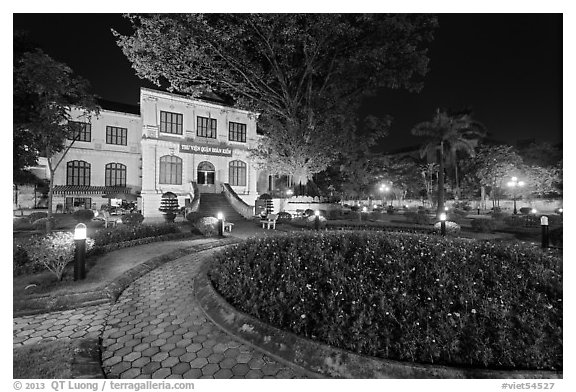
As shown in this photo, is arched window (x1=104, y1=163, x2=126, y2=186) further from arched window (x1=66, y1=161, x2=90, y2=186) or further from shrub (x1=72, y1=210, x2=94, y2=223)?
shrub (x1=72, y1=210, x2=94, y2=223)

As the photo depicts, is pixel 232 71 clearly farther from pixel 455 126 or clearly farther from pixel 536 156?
pixel 536 156

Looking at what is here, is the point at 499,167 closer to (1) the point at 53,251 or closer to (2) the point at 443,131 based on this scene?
(2) the point at 443,131

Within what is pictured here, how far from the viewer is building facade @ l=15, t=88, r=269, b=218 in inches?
874

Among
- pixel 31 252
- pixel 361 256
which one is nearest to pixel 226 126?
pixel 31 252

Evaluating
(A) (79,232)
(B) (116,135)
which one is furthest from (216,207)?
(A) (79,232)

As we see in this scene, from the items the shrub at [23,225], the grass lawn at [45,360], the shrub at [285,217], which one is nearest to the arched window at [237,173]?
the shrub at [285,217]

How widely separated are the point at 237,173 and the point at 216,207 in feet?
20.8

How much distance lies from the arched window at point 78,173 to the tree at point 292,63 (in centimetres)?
1537

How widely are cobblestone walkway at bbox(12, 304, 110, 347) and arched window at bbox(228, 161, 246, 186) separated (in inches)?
846

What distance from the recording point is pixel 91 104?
1238 centimetres

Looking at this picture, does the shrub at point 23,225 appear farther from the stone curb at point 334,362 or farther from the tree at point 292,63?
the stone curb at point 334,362

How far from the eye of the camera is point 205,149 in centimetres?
2377

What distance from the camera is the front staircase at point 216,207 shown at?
19.3m

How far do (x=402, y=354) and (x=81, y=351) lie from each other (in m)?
3.77
